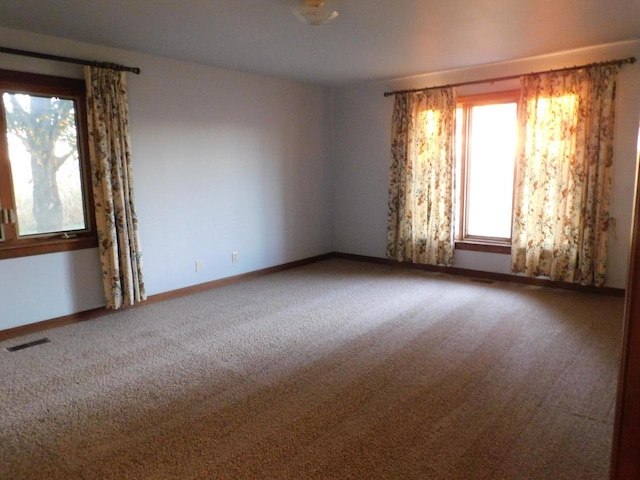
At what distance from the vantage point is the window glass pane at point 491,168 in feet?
16.9

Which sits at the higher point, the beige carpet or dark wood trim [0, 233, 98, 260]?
dark wood trim [0, 233, 98, 260]

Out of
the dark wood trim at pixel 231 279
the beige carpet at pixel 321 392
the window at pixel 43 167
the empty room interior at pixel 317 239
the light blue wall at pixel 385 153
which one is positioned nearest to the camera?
the beige carpet at pixel 321 392

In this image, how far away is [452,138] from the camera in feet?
17.2

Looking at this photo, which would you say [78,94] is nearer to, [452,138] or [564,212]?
[452,138]

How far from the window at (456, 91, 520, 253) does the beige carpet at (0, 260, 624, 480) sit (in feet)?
3.99

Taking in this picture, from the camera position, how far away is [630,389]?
84 centimetres

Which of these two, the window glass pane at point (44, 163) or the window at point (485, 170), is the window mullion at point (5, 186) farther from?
the window at point (485, 170)

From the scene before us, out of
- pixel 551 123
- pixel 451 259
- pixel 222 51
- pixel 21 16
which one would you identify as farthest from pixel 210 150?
pixel 551 123

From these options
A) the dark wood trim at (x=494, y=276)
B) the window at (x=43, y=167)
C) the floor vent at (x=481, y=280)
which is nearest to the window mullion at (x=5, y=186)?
the window at (x=43, y=167)

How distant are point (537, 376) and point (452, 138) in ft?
10.6

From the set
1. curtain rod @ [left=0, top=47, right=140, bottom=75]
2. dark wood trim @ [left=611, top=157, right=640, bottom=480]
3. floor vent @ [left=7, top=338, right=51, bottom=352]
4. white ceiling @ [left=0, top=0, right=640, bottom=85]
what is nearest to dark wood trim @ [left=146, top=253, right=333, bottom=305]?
floor vent @ [left=7, top=338, right=51, bottom=352]

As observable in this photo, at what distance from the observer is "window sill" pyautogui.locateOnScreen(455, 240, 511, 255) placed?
5.15 m

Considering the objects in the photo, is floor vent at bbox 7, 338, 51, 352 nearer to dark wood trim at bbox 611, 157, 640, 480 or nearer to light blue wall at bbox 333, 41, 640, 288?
dark wood trim at bbox 611, 157, 640, 480

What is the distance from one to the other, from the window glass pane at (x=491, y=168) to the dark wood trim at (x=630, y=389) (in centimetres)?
469
